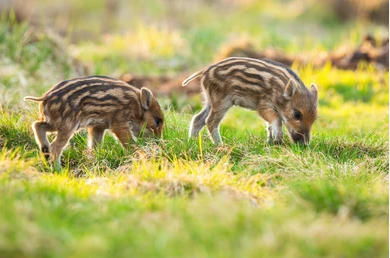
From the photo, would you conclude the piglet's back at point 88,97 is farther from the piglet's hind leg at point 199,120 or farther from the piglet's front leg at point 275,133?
the piglet's front leg at point 275,133

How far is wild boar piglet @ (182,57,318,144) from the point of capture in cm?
768

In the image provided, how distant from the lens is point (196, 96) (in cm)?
1208

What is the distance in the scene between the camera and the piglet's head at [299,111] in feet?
25.1

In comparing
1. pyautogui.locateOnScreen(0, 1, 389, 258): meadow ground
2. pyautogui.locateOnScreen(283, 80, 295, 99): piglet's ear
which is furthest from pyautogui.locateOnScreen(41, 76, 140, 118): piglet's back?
pyautogui.locateOnScreen(283, 80, 295, 99): piglet's ear

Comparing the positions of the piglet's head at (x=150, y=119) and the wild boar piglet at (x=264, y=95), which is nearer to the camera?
the wild boar piglet at (x=264, y=95)

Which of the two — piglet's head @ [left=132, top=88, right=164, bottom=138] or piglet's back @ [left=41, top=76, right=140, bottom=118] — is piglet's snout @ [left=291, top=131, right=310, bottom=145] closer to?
piglet's head @ [left=132, top=88, right=164, bottom=138]

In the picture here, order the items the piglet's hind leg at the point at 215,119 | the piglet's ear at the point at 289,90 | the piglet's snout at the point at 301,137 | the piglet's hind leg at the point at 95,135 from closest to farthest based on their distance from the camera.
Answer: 1. the piglet's ear at the point at 289,90
2. the piglet's snout at the point at 301,137
3. the piglet's hind leg at the point at 95,135
4. the piglet's hind leg at the point at 215,119

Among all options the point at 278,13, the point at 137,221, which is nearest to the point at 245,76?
the point at 137,221

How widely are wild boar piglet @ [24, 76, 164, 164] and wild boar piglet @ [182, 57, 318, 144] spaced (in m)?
0.67

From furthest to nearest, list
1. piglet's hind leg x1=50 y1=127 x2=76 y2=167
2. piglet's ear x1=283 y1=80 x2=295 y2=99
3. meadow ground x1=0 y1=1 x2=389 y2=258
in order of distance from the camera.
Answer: piglet's ear x1=283 y1=80 x2=295 y2=99
piglet's hind leg x1=50 y1=127 x2=76 y2=167
meadow ground x1=0 y1=1 x2=389 y2=258

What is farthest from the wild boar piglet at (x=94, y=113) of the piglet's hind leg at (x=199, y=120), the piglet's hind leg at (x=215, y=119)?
the piglet's hind leg at (x=215, y=119)

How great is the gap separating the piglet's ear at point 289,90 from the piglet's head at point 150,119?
1.44m

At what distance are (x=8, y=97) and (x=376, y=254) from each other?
6.39 metres

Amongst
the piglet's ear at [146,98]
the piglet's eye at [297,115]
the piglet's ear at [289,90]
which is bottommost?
the piglet's eye at [297,115]
